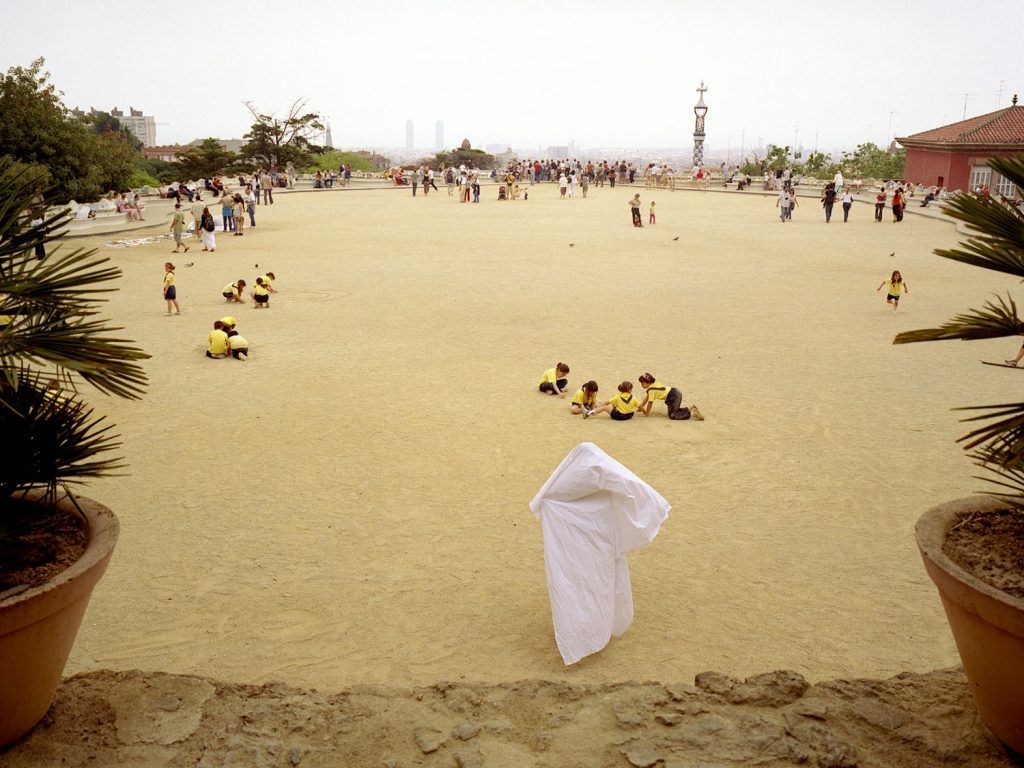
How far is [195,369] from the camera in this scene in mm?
12531

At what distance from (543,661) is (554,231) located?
25.8 metres

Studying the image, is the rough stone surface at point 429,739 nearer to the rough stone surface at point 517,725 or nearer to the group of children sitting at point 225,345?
the rough stone surface at point 517,725

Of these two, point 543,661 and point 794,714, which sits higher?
point 794,714

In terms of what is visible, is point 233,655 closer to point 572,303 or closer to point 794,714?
point 794,714

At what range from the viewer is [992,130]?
3900 centimetres

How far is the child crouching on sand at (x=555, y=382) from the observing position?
11.2 metres

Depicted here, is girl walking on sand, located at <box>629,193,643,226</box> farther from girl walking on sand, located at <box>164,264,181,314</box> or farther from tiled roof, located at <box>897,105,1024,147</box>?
girl walking on sand, located at <box>164,264,181,314</box>

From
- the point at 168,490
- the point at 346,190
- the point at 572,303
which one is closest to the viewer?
the point at 168,490

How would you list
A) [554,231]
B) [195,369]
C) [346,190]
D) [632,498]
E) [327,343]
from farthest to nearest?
[346,190]
[554,231]
[327,343]
[195,369]
[632,498]

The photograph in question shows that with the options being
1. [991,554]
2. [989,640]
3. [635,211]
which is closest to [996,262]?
[991,554]

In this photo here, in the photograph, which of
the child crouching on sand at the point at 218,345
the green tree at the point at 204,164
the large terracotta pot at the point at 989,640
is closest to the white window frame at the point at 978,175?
the child crouching on sand at the point at 218,345

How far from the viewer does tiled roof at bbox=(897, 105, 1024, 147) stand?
37.6 metres

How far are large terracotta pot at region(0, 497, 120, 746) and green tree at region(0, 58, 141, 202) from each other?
66.8ft

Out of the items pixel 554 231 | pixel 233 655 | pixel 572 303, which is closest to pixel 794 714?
pixel 233 655
